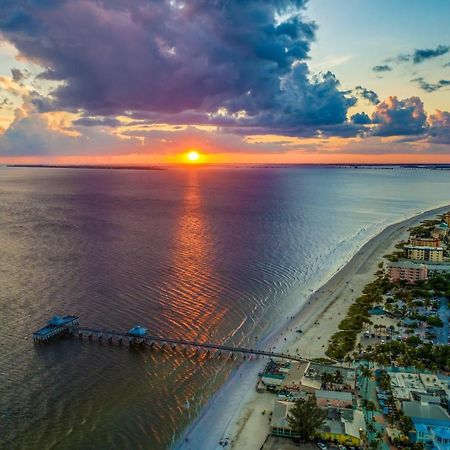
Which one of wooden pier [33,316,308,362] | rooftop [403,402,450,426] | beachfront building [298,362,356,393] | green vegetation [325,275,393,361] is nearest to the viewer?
rooftop [403,402,450,426]

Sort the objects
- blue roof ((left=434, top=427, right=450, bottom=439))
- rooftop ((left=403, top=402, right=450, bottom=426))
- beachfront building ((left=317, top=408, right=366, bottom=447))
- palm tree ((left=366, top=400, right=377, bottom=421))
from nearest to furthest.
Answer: blue roof ((left=434, top=427, right=450, bottom=439)) → beachfront building ((left=317, top=408, right=366, bottom=447)) → rooftop ((left=403, top=402, right=450, bottom=426)) → palm tree ((left=366, top=400, right=377, bottom=421))

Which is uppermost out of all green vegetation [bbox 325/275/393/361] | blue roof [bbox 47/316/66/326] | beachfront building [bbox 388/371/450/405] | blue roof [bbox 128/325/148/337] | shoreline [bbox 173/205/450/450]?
blue roof [bbox 47/316/66/326]

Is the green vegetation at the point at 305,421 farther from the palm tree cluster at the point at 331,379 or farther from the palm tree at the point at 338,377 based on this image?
the palm tree at the point at 338,377

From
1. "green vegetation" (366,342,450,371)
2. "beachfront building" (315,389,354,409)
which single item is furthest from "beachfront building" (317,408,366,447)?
"green vegetation" (366,342,450,371)

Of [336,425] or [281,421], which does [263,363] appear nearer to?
[281,421]

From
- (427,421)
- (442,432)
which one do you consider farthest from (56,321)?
(442,432)

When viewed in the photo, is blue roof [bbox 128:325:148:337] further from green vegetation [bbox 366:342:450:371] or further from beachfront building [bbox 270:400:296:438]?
green vegetation [bbox 366:342:450:371]
